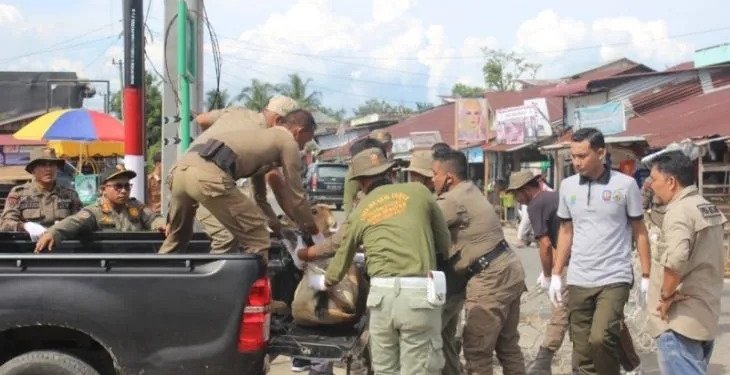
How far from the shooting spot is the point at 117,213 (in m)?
6.79

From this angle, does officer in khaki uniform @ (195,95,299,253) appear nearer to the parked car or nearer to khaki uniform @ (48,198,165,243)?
khaki uniform @ (48,198,165,243)

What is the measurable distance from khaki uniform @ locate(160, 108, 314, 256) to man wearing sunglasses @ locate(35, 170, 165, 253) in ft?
2.94

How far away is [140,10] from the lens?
30.7 feet

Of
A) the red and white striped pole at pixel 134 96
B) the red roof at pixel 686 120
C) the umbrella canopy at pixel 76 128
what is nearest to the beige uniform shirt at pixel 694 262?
the red and white striped pole at pixel 134 96

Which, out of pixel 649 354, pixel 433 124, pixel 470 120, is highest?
pixel 433 124

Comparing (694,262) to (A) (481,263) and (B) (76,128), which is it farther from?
(B) (76,128)

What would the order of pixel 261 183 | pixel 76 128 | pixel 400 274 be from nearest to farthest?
pixel 400 274 < pixel 261 183 < pixel 76 128

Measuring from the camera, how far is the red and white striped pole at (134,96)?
29.5ft

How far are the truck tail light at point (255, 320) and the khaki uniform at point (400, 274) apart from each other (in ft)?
2.00

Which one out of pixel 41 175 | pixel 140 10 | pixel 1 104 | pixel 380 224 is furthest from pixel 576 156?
pixel 1 104

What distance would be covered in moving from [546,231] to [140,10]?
5118 millimetres

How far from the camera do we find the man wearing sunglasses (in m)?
6.34

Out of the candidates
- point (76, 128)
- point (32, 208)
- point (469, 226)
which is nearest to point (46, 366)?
point (469, 226)

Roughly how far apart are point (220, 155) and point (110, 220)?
1.84 meters
